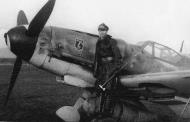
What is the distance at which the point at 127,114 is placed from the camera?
746 centimetres

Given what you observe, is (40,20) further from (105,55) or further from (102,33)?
(105,55)

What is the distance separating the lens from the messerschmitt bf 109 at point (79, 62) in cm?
697

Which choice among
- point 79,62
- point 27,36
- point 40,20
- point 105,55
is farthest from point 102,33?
point 27,36

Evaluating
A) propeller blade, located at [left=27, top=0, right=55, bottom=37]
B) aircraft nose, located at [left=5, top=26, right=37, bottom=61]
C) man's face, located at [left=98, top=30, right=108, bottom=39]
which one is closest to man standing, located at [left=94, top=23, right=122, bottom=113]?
man's face, located at [left=98, top=30, right=108, bottom=39]

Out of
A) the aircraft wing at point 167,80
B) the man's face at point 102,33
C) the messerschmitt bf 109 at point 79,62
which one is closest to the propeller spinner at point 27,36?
the messerschmitt bf 109 at point 79,62

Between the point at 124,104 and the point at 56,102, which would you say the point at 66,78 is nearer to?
the point at 124,104

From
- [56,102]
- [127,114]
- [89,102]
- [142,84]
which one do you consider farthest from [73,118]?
[56,102]

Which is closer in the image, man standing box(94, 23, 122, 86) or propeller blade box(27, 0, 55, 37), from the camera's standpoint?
propeller blade box(27, 0, 55, 37)

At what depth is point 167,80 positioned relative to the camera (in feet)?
22.6

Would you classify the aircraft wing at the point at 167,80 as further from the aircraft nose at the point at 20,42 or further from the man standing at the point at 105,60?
the aircraft nose at the point at 20,42

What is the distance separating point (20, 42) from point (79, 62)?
1487 millimetres

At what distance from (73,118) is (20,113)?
2118 millimetres

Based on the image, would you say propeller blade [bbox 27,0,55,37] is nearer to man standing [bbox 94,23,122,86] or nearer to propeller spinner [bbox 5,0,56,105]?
propeller spinner [bbox 5,0,56,105]

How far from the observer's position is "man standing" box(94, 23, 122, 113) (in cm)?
714
